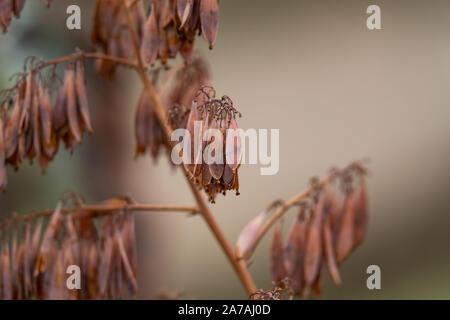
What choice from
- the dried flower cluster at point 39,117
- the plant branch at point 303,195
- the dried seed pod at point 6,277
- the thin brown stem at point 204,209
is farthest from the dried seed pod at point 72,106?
the plant branch at point 303,195

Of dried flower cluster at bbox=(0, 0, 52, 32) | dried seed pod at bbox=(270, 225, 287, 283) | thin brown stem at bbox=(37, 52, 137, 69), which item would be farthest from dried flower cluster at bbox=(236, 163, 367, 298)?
dried flower cluster at bbox=(0, 0, 52, 32)

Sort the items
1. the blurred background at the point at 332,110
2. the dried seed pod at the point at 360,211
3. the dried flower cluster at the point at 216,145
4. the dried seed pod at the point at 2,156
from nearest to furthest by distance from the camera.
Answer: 1. the dried flower cluster at the point at 216,145
2. the dried seed pod at the point at 2,156
3. the blurred background at the point at 332,110
4. the dried seed pod at the point at 360,211

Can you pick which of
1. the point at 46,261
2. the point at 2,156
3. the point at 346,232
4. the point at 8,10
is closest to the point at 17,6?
the point at 8,10

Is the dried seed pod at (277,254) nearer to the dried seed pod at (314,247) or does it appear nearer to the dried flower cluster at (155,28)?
the dried seed pod at (314,247)

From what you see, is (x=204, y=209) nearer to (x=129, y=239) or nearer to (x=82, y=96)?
(x=129, y=239)

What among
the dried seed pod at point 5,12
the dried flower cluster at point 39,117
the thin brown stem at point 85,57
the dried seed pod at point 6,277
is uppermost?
the dried seed pod at point 5,12

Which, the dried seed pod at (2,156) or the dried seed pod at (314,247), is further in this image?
the dried seed pod at (314,247)
